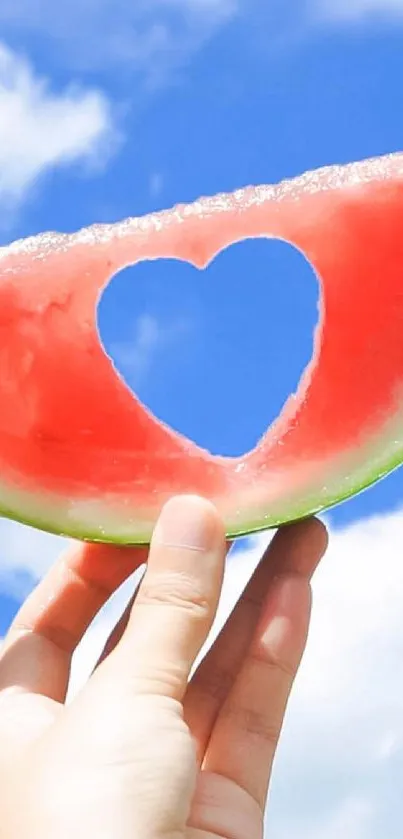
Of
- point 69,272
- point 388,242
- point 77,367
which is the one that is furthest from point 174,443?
point 388,242

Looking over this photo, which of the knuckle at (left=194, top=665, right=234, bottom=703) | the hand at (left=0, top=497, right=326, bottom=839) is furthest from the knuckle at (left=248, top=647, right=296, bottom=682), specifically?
the knuckle at (left=194, top=665, right=234, bottom=703)

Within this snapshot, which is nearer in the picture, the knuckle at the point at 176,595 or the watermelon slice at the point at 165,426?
the knuckle at the point at 176,595

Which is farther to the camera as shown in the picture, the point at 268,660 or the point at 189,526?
the point at 268,660

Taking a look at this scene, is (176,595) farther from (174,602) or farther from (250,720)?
(250,720)

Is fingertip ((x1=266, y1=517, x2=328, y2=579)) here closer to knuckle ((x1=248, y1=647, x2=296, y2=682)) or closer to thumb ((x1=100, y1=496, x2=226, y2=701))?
knuckle ((x1=248, y1=647, x2=296, y2=682))

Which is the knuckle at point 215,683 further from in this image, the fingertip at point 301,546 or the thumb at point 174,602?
the thumb at point 174,602

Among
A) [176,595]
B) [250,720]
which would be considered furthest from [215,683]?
[176,595]

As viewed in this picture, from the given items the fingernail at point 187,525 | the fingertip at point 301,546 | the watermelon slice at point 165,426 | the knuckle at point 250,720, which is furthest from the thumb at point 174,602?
the knuckle at point 250,720
